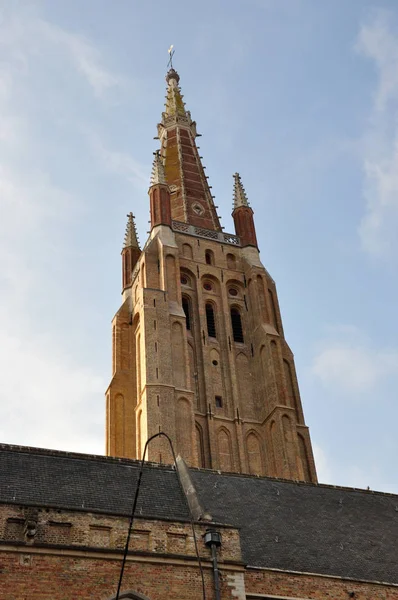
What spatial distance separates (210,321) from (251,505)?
27.8m

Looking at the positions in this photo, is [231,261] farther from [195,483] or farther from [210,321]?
[195,483]

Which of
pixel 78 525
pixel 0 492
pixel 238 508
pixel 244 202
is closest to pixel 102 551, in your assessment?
pixel 78 525

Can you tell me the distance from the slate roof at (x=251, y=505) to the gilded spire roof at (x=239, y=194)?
36.6m

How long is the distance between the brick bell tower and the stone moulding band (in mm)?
96

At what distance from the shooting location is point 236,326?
175ft

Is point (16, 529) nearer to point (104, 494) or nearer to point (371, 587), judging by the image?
point (104, 494)

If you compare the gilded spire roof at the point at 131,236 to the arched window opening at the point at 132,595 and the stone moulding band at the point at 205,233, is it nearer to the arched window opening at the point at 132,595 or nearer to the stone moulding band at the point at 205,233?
the stone moulding band at the point at 205,233

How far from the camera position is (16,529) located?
18.6 meters

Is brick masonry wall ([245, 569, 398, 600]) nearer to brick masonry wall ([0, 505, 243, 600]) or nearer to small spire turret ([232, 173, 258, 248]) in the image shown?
brick masonry wall ([0, 505, 243, 600])

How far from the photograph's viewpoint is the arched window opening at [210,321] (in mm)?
52034

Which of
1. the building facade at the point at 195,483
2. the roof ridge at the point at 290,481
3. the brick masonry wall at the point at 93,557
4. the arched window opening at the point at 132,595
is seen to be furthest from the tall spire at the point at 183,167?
the arched window opening at the point at 132,595

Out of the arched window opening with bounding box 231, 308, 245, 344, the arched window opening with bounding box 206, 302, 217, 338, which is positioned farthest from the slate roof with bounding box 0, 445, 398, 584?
the arched window opening with bounding box 231, 308, 245, 344

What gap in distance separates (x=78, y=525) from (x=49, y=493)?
8.19ft

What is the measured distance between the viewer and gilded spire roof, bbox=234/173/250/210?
62000mm
